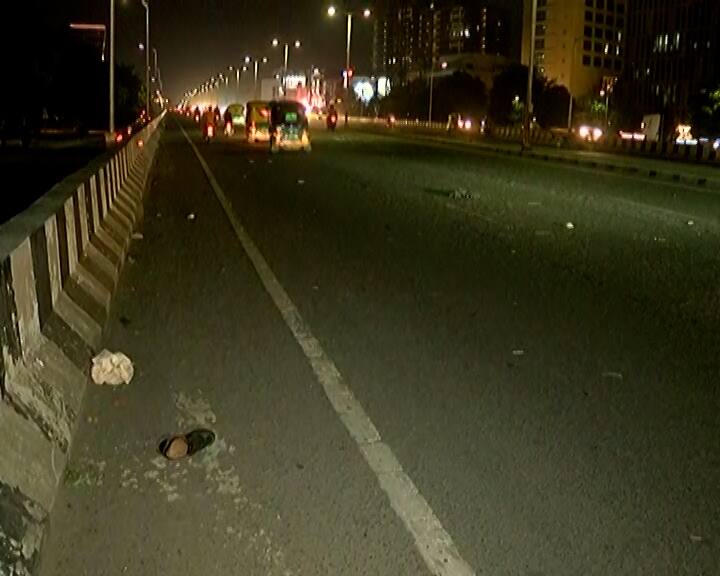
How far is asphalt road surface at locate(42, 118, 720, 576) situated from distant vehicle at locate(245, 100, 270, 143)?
34.1 m

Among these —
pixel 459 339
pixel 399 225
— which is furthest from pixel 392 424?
pixel 399 225

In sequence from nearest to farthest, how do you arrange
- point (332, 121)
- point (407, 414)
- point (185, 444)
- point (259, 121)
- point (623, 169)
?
point (185, 444)
point (407, 414)
point (623, 169)
point (259, 121)
point (332, 121)

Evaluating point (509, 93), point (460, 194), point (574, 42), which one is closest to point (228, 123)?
point (460, 194)

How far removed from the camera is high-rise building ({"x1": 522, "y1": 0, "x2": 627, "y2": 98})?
19025cm

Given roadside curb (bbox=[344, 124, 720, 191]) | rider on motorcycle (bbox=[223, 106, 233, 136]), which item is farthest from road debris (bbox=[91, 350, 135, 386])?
rider on motorcycle (bbox=[223, 106, 233, 136])

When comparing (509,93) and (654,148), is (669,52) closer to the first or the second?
(509,93)

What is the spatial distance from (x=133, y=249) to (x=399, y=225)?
479cm

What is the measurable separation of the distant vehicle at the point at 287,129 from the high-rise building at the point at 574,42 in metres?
153

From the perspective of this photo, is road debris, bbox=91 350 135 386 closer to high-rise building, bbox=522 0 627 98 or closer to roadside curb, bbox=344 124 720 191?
roadside curb, bbox=344 124 720 191

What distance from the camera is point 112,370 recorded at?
7.39m

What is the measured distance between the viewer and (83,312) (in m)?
8.23

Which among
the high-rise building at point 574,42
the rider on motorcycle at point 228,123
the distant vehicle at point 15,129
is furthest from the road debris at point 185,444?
the high-rise building at point 574,42

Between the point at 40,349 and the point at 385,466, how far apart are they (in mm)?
2270

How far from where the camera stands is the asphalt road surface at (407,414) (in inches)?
184
